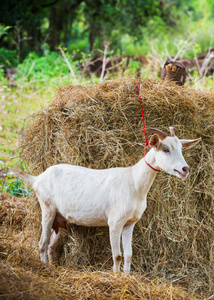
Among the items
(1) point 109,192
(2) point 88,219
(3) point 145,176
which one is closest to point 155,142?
(3) point 145,176

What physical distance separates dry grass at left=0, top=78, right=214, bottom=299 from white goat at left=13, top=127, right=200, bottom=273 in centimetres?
39

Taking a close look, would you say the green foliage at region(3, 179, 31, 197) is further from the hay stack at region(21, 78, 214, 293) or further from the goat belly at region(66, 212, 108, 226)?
the goat belly at region(66, 212, 108, 226)

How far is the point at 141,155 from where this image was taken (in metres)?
4.83

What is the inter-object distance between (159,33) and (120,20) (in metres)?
2.29

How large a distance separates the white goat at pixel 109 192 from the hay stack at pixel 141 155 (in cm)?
40

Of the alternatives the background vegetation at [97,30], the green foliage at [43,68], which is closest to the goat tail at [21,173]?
the green foliage at [43,68]

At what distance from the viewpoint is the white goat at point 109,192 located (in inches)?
155

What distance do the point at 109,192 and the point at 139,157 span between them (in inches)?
31.6

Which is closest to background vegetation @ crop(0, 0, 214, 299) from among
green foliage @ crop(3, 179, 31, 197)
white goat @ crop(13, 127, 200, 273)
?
green foliage @ crop(3, 179, 31, 197)

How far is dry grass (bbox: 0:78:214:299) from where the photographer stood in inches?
184

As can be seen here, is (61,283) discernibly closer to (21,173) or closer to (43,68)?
(21,173)

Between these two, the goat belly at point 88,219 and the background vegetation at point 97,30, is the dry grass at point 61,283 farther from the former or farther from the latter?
the background vegetation at point 97,30

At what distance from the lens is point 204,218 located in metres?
4.98

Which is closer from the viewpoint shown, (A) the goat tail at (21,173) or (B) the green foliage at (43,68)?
(A) the goat tail at (21,173)
